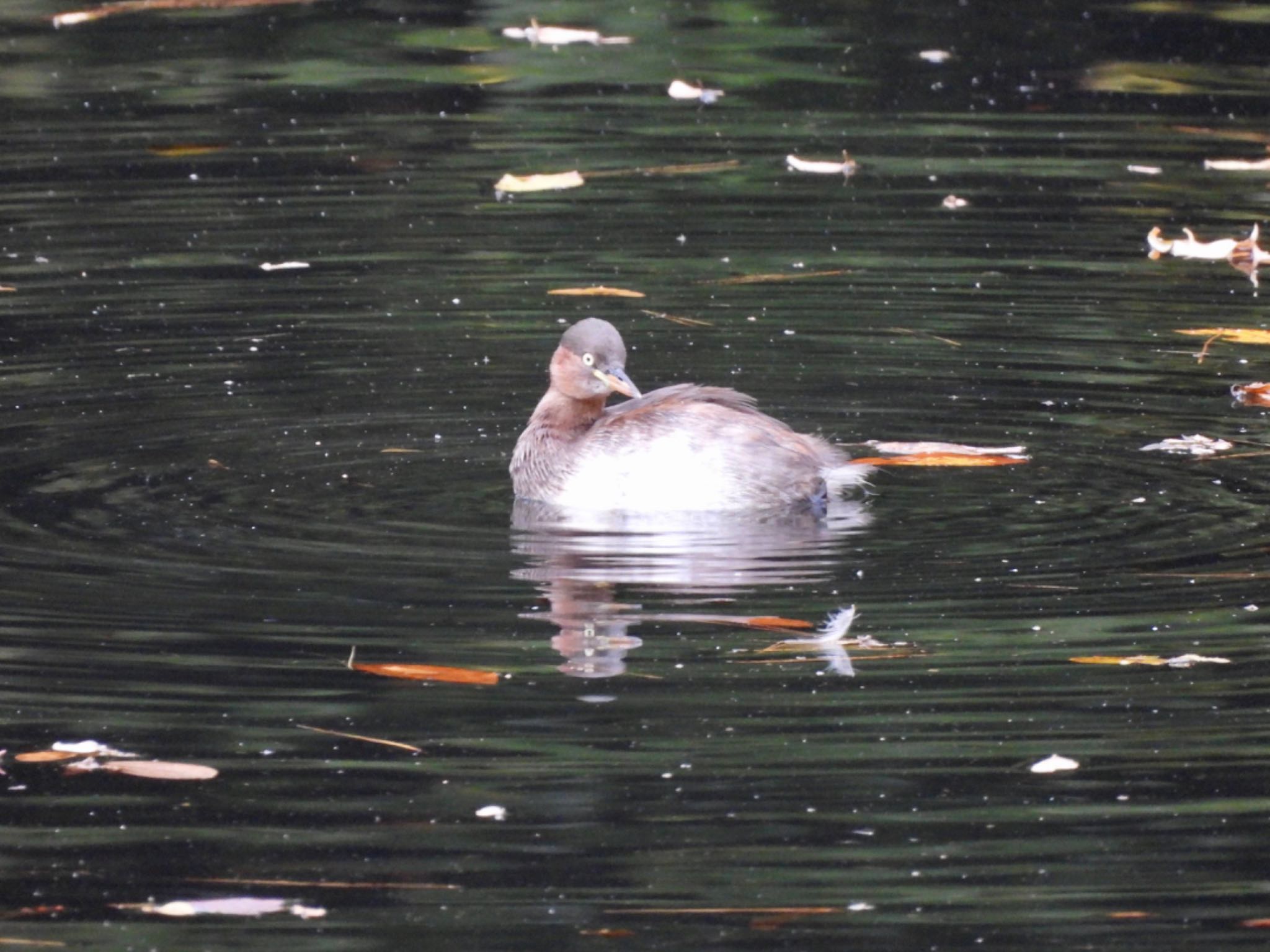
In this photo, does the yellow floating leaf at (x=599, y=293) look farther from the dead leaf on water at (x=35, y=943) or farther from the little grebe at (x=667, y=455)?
the dead leaf on water at (x=35, y=943)

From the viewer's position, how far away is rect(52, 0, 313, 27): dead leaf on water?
1641cm

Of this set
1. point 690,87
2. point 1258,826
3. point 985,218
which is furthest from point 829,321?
point 1258,826

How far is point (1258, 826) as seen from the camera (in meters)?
5.83

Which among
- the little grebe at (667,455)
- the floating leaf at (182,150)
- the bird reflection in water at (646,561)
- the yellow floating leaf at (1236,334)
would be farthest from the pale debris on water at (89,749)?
the floating leaf at (182,150)

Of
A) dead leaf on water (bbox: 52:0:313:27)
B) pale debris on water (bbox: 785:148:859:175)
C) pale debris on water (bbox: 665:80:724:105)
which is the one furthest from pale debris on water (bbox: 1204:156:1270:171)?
dead leaf on water (bbox: 52:0:313:27)

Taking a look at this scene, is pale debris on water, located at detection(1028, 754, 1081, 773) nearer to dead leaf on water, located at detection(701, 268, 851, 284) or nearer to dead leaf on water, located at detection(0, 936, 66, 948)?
dead leaf on water, located at detection(0, 936, 66, 948)

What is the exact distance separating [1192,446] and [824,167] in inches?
197

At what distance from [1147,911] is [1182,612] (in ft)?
6.37

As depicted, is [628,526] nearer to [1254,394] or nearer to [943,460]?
[943,460]

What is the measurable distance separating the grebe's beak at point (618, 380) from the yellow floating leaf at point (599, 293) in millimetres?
2568

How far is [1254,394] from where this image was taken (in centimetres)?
975

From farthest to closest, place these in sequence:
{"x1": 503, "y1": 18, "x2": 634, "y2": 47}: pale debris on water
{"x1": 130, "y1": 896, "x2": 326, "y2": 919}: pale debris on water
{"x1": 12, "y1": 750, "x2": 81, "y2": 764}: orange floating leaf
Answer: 1. {"x1": 503, "y1": 18, "x2": 634, "y2": 47}: pale debris on water
2. {"x1": 12, "y1": 750, "x2": 81, "y2": 764}: orange floating leaf
3. {"x1": 130, "y1": 896, "x2": 326, "y2": 919}: pale debris on water

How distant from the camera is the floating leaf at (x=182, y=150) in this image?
14.3 m

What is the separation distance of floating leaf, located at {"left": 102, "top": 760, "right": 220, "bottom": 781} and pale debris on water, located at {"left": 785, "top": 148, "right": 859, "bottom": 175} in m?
8.11
